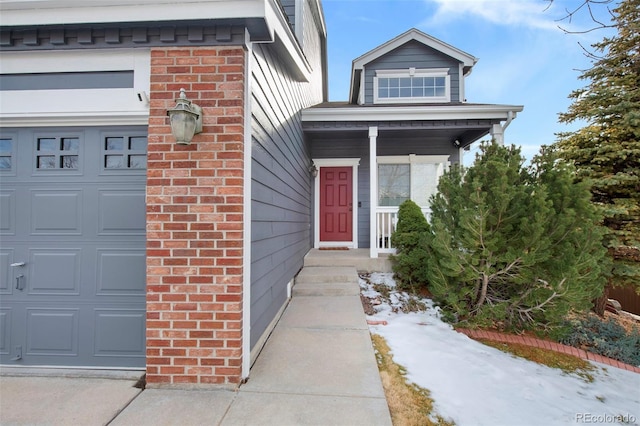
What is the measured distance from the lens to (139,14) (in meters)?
2.05

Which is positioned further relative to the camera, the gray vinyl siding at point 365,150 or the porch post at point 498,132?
the gray vinyl siding at point 365,150

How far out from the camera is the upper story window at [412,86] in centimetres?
698

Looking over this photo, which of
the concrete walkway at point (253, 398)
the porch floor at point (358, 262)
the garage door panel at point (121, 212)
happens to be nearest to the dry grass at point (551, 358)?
the concrete walkway at point (253, 398)

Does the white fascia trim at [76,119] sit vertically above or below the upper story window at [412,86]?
below

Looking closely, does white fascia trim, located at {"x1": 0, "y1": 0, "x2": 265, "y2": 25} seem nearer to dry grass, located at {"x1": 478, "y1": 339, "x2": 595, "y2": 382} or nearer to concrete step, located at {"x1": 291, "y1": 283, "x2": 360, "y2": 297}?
concrete step, located at {"x1": 291, "y1": 283, "x2": 360, "y2": 297}

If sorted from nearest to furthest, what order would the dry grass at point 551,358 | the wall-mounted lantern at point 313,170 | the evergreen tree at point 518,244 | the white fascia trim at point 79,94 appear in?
the white fascia trim at point 79,94, the dry grass at point 551,358, the evergreen tree at point 518,244, the wall-mounted lantern at point 313,170

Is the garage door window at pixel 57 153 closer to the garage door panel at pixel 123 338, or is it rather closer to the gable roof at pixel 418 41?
the garage door panel at pixel 123 338

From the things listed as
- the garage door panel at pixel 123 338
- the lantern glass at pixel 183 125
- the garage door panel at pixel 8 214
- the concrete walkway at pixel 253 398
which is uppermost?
the lantern glass at pixel 183 125

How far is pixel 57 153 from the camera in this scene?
7.93ft

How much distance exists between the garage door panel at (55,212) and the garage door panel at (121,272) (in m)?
0.34

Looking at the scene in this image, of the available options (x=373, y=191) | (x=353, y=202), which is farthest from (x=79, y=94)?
(x=353, y=202)

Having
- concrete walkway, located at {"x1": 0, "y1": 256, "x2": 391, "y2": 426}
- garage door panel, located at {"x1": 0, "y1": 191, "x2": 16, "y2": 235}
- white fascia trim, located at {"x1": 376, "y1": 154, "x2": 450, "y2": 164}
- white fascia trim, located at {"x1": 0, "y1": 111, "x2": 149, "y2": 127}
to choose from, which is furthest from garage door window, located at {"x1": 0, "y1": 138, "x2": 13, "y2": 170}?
white fascia trim, located at {"x1": 376, "y1": 154, "x2": 450, "y2": 164}

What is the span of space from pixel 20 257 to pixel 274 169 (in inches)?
91.8

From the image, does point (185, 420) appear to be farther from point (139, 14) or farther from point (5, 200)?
point (139, 14)
